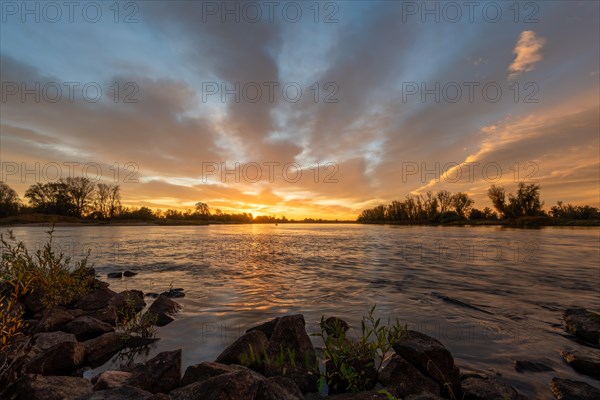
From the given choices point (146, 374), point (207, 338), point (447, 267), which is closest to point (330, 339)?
point (146, 374)

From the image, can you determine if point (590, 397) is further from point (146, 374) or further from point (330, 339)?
point (146, 374)

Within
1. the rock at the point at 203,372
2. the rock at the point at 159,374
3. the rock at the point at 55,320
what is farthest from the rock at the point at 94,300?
the rock at the point at 203,372

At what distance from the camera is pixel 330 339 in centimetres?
513

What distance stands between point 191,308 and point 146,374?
5707mm

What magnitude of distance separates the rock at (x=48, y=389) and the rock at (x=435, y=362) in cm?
508

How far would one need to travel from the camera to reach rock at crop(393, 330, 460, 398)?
4.88 metres

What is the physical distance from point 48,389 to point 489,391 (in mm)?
6555

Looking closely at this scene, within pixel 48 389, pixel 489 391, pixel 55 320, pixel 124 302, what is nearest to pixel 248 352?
pixel 48 389

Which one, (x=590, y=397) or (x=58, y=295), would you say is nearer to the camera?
(x=590, y=397)

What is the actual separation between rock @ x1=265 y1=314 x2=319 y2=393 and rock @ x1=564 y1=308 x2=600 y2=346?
723 cm

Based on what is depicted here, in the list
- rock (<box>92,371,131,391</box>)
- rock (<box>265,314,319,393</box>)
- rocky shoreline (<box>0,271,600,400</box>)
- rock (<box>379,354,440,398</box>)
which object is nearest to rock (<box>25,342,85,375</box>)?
rocky shoreline (<box>0,271,600,400</box>)

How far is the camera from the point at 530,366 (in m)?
5.85

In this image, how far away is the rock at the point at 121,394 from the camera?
3.70 m

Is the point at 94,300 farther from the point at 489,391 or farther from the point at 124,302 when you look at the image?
the point at 489,391
